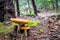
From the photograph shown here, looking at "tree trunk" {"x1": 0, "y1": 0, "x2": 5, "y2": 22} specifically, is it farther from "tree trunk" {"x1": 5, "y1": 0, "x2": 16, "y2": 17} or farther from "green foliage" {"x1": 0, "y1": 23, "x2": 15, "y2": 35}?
"green foliage" {"x1": 0, "y1": 23, "x2": 15, "y2": 35}

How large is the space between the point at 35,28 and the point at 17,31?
1.35 m

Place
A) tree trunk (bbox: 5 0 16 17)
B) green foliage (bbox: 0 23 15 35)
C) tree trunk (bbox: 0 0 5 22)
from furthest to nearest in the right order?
1. tree trunk (bbox: 0 0 5 22)
2. tree trunk (bbox: 5 0 16 17)
3. green foliage (bbox: 0 23 15 35)

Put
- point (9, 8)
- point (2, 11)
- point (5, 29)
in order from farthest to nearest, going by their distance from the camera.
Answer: point (2, 11) < point (9, 8) < point (5, 29)

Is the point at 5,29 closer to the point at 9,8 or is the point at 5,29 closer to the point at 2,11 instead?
the point at 9,8

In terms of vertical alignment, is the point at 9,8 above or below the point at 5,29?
above

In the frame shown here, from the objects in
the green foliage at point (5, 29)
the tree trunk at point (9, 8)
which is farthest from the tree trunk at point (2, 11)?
the green foliage at point (5, 29)

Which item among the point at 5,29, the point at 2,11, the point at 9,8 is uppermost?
the point at 9,8

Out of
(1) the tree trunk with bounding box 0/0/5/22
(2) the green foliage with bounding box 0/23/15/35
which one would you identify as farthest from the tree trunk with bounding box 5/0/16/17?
(2) the green foliage with bounding box 0/23/15/35

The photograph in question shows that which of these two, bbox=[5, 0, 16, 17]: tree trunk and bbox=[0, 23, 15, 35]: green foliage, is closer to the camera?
bbox=[0, 23, 15, 35]: green foliage

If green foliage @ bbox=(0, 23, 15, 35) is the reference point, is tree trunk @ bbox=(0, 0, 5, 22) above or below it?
above

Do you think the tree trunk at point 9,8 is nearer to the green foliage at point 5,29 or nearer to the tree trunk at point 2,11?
the tree trunk at point 2,11

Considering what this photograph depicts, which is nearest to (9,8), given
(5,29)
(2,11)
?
(2,11)

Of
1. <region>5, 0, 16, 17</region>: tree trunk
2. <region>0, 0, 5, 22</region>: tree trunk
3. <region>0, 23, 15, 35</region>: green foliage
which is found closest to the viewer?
<region>0, 23, 15, 35</region>: green foliage

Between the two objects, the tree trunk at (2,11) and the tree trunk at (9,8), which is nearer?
the tree trunk at (9,8)
